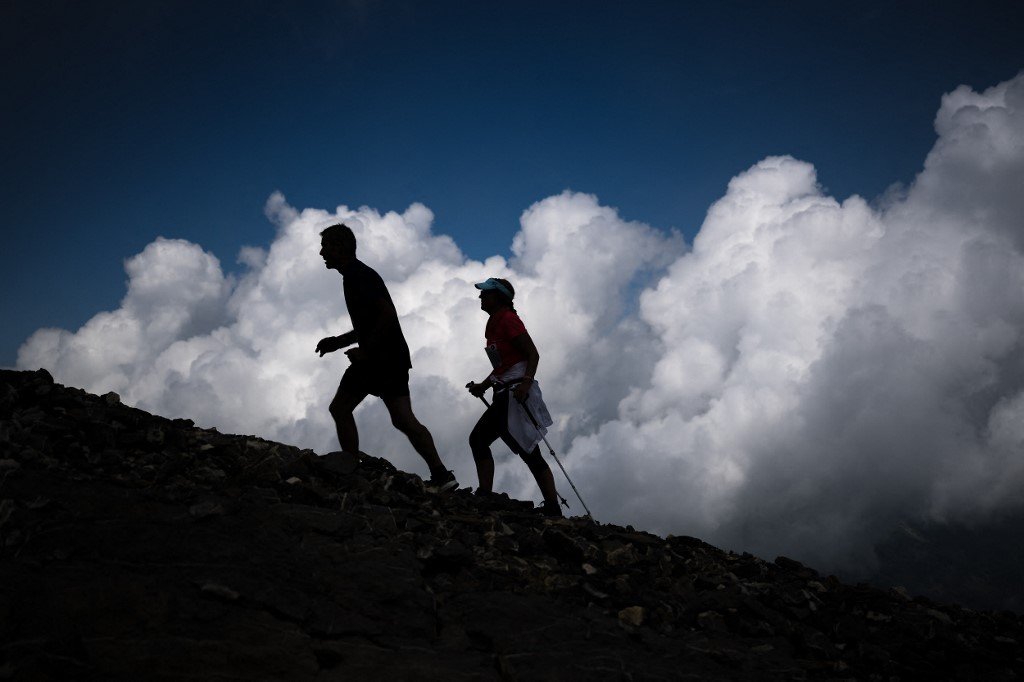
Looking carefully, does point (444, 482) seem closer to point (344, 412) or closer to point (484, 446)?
point (484, 446)

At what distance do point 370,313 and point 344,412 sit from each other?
4.10ft

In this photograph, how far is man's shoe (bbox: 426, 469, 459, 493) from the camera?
25.5ft

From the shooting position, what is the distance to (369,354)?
25.3ft

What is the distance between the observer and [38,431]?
18.7 feet

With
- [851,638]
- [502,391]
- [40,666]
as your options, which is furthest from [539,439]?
[40,666]

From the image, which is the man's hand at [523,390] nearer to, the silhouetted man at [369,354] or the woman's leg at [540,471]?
the woman's leg at [540,471]

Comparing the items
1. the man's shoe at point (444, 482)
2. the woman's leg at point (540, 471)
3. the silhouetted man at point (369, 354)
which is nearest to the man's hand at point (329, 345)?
the silhouetted man at point (369, 354)

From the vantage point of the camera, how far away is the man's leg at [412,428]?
310 inches

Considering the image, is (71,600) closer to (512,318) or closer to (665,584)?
(665,584)

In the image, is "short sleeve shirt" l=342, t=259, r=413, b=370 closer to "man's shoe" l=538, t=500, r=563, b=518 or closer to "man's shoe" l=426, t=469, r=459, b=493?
"man's shoe" l=426, t=469, r=459, b=493

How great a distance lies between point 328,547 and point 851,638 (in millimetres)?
4111

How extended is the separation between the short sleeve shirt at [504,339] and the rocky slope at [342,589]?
2.25 m

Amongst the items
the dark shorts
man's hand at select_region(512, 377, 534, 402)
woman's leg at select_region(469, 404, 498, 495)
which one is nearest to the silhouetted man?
the dark shorts

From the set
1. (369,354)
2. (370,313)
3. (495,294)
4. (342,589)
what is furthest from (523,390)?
(342,589)
